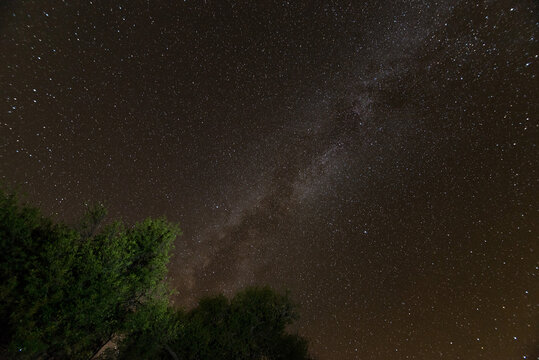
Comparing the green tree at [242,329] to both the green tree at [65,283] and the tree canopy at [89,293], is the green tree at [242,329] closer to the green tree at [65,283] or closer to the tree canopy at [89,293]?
the tree canopy at [89,293]

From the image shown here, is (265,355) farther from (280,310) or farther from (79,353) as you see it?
(79,353)

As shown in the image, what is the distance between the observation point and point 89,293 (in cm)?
788

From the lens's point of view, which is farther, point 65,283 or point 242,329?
point 242,329

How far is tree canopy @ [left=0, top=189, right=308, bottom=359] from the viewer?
22.5 ft

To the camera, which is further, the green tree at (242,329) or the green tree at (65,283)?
the green tree at (242,329)

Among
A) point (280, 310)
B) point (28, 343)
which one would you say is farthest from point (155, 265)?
point (280, 310)

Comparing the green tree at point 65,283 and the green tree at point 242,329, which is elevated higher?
the green tree at point 65,283

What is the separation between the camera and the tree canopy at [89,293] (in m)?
6.85

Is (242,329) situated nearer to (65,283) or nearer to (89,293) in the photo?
(89,293)

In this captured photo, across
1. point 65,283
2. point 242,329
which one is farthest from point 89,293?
point 242,329

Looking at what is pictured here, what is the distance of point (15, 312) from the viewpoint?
6551 mm

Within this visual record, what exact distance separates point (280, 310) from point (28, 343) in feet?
39.3

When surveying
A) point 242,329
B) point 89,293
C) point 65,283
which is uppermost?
point 65,283

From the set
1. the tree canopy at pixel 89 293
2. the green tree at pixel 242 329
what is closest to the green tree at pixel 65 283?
the tree canopy at pixel 89 293
